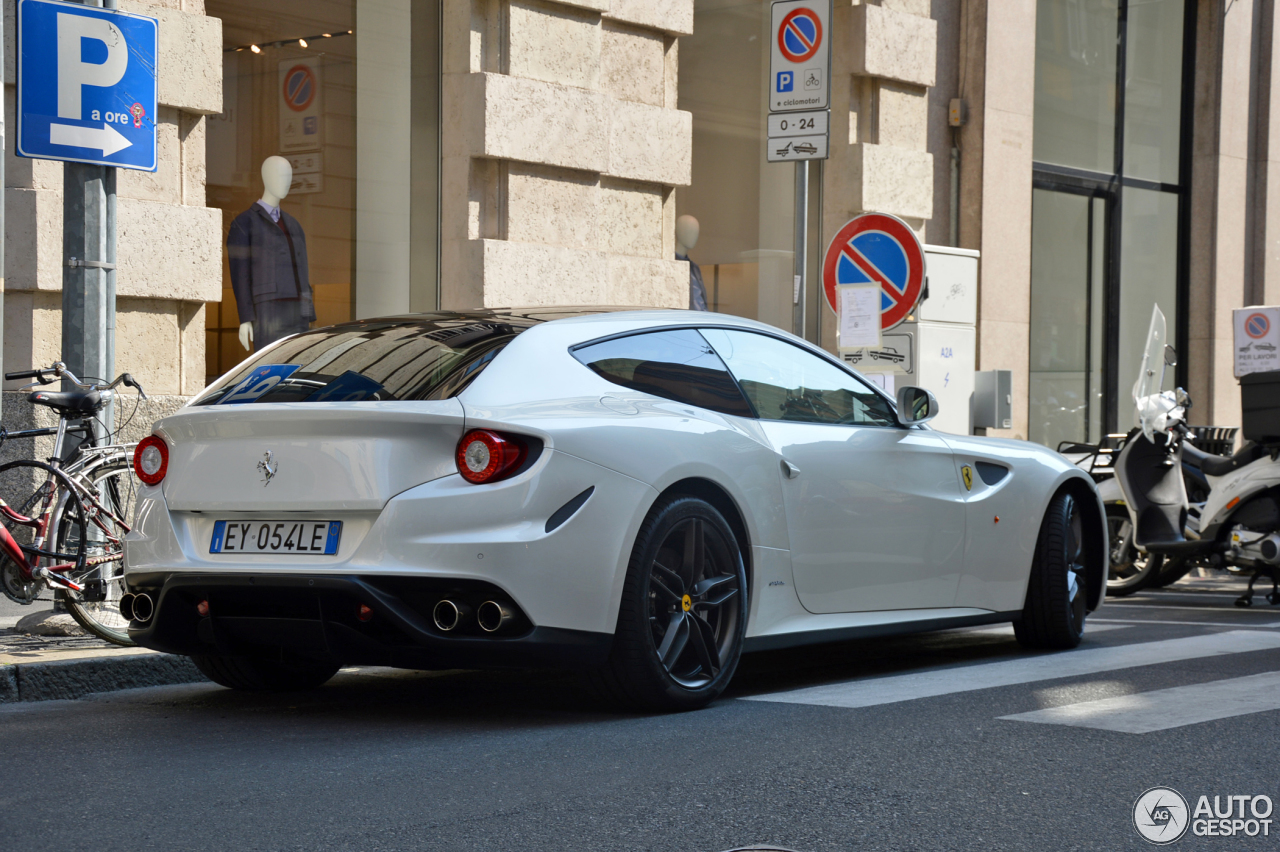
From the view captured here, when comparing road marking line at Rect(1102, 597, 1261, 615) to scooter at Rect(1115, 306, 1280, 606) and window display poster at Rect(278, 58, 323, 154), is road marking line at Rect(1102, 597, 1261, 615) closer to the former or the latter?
scooter at Rect(1115, 306, 1280, 606)

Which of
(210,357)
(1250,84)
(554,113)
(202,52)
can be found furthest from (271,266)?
Answer: (1250,84)

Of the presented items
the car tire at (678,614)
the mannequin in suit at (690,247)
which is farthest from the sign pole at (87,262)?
the mannequin in suit at (690,247)

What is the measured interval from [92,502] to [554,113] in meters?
6.21

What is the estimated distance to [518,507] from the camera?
4.71 meters

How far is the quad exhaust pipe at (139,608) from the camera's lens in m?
5.14

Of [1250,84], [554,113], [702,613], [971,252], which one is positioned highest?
[1250,84]

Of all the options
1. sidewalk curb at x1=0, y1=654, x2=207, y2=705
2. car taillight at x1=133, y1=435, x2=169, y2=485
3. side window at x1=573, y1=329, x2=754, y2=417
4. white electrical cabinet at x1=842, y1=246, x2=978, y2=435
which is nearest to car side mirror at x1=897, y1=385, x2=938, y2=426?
side window at x1=573, y1=329, x2=754, y2=417

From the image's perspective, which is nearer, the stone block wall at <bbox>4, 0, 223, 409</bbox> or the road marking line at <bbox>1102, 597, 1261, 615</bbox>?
the stone block wall at <bbox>4, 0, 223, 409</bbox>

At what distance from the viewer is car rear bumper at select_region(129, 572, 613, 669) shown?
4.68 m

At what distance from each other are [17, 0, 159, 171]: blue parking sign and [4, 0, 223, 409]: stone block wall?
8.29 feet

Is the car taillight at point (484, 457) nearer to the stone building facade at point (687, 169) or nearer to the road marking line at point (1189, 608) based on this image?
the stone building facade at point (687, 169)

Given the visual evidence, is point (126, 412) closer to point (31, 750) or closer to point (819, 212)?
point (31, 750)

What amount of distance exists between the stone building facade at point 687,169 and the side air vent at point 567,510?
5494 mm

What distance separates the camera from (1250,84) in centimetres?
1906
